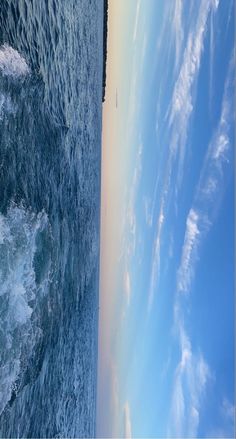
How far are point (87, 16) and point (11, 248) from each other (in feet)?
48.0

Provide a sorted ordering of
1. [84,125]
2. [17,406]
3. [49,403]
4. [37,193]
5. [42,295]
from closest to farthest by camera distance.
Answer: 1. [17,406]
2. [37,193]
3. [42,295]
4. [49,403]
5. [84,125]

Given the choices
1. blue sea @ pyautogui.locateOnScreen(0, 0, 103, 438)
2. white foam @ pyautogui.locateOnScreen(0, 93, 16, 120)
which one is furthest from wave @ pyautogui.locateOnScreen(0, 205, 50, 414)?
white foam @ pyautogui.locateOnScreen(0, 93, 16, 120)

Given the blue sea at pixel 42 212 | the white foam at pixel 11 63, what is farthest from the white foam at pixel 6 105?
the white foam at pixel 11 63

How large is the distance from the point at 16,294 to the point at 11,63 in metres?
4.67

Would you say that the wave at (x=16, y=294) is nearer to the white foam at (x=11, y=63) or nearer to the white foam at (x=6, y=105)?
the white foam at (x=6, y=105)

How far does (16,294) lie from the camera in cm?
1045

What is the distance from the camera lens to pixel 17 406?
1048cm

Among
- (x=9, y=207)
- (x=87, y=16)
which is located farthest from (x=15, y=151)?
(x=87, y=16)

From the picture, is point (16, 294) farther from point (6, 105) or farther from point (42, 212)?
point (6, 105)

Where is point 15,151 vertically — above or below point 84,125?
below

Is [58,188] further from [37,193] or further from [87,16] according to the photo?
[87,16]

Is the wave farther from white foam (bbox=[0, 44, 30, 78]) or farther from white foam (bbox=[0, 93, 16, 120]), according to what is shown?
white foam (bbox=[0, 44, 30, 78])

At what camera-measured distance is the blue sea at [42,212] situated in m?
9.86

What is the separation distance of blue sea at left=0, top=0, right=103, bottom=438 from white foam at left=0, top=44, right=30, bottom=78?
0.02 metres
